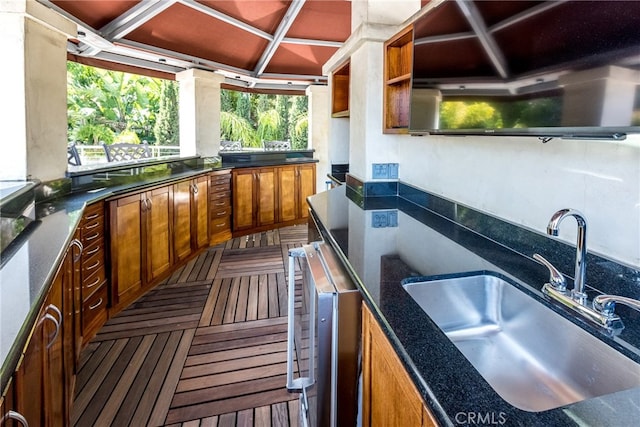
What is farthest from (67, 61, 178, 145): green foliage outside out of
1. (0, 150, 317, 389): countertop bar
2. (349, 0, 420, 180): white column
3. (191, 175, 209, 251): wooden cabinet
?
(349, 0, 420, 180): white column

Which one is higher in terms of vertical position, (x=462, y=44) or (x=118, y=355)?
(x=462, y=44)

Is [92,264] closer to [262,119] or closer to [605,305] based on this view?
[605,305]

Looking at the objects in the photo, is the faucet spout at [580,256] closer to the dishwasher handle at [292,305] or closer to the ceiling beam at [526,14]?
the ceiling beam at [526,14]

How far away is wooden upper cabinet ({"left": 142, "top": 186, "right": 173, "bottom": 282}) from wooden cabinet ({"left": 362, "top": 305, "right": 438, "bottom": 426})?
8.29 feet

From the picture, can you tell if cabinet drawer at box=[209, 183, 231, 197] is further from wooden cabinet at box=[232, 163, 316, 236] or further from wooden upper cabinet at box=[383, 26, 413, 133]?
wooden upper cabinet at box=[383, 26, 413, 133]

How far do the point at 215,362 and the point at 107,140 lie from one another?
414 inches

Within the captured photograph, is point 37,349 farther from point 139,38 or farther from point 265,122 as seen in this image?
point 265,122

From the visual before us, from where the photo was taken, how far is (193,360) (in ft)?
7.68

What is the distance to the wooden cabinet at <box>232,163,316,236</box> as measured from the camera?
17.0 ft

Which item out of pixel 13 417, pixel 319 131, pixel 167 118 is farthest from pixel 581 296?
pixel 167 118

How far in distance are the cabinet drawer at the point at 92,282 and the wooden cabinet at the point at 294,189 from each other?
3.20m

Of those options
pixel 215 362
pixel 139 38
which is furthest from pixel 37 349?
pixel 139 38

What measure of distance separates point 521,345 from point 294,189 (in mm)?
4851

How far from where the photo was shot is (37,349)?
1067 mm
